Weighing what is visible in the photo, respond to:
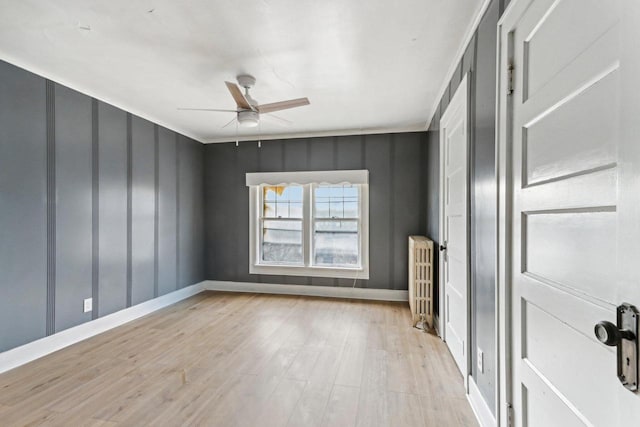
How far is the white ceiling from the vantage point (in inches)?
71.1

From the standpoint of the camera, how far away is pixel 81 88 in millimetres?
2912

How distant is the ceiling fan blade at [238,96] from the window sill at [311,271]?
8.72 feet

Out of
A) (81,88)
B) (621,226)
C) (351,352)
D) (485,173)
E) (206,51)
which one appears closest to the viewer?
(621,226)

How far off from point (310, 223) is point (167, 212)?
81.0 inches

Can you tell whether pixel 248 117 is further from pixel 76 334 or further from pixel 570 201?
pixel 76 334

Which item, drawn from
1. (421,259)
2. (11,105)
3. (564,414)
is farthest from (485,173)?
(11,105)

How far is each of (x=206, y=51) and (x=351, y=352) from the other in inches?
110

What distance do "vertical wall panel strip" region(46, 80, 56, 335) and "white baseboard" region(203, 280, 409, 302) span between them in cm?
228

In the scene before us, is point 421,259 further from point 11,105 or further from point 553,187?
point 11,105

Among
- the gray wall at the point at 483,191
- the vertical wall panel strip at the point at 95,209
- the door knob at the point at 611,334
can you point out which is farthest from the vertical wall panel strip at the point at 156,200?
the door knob at the point at 611,334

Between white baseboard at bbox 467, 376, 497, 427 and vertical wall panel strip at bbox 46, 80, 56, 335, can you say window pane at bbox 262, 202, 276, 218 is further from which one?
white baseboard at bbox 467, 376, 497, 427

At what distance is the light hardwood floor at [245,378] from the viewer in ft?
6.09

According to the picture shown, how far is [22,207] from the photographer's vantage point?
2461 millimetres

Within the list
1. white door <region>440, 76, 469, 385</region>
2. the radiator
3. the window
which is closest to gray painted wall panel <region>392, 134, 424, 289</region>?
Result: the window
